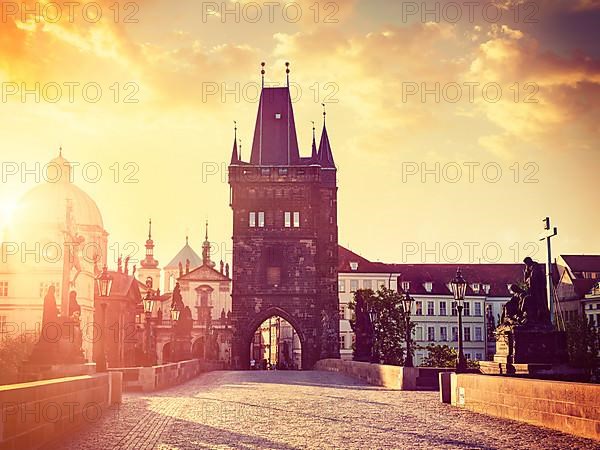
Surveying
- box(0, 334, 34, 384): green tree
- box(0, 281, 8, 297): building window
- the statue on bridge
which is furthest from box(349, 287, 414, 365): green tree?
the statue on bridge

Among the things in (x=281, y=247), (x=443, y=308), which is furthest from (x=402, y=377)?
(x=443, y=308)

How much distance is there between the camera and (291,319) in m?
73.3

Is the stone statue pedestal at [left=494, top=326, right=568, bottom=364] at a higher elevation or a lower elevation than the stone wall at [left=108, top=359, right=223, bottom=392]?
higher

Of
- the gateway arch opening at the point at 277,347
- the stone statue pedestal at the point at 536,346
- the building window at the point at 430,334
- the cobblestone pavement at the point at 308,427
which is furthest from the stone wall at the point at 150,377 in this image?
the building window at the point at 430,334

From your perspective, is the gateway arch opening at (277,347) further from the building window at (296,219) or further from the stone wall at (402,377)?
the stone wall at (402,377)

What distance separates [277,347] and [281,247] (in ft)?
118

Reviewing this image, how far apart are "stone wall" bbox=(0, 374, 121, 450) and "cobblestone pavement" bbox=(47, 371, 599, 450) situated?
0.30 meters

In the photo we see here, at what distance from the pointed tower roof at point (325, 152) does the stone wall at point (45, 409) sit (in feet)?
222

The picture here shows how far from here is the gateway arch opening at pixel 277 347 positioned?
94.1m

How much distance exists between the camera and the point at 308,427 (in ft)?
49.2

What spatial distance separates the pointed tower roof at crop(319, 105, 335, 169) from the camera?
84625 millimetres

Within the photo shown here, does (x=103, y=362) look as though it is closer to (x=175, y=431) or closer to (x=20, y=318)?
(x=175, y=431)

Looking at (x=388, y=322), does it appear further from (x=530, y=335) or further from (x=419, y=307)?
(x=530, y=335)

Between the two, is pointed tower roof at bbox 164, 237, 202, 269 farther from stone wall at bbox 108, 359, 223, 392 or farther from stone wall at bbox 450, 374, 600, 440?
stone wall at bbox 450, 374, 600, 440
